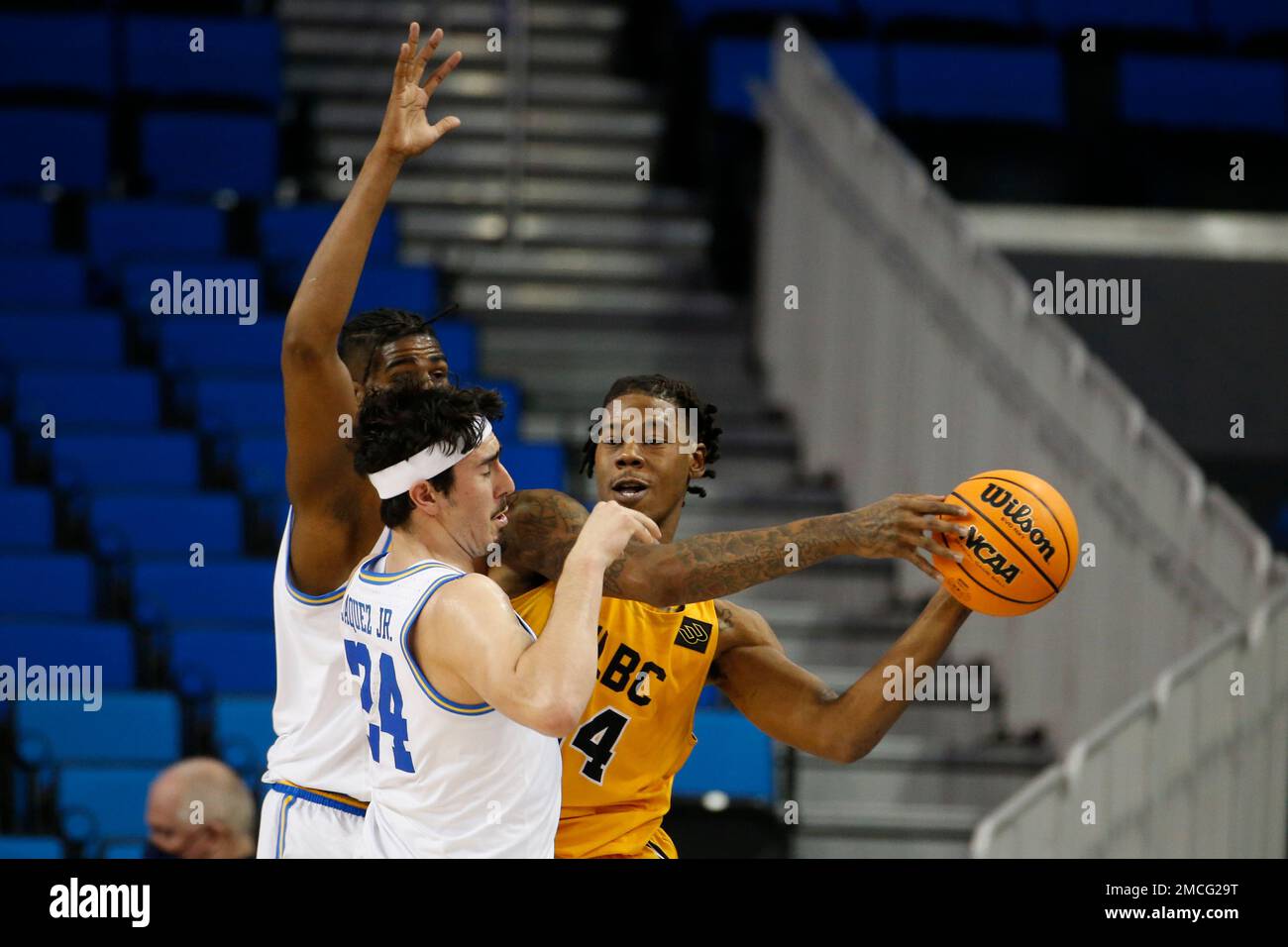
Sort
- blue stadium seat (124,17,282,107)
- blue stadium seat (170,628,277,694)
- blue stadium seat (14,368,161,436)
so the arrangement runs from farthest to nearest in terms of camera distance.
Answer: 1. blue stadium seat (124,17,282,107)
2. blue stadium seat (14,368,161,436)
3. blue stadium seat (170,628,277,694)

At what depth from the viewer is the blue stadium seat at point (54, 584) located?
24.4ft

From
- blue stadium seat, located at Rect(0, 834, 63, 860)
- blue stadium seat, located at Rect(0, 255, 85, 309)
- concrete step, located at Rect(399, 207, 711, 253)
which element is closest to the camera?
blue stadium seat, located at Rect(0, 834, 63, 860)

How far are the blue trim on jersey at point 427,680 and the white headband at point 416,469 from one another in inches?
7.8

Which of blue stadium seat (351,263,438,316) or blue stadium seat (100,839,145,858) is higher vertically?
blue stadium seat (351,263,438,316)

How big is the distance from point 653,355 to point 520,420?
0.92 metres

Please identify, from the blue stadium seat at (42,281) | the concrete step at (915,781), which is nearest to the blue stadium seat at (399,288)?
the blue stadium seat at (42,281)

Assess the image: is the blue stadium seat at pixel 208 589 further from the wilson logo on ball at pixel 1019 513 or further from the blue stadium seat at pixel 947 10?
the blue stadium seat at pixel 947 10

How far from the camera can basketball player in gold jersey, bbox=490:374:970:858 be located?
13.0ft

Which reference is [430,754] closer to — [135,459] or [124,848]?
[124,848]

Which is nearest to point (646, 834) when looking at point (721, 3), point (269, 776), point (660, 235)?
point (269, 776)

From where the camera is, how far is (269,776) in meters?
4.01

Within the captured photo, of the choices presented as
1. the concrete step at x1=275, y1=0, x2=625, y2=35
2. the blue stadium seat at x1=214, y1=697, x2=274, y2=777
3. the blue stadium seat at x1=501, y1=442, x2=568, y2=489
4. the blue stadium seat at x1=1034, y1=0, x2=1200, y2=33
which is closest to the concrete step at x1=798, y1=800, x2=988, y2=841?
the blue stadium seat at x1=501, y1=442, x2=568, y2=489

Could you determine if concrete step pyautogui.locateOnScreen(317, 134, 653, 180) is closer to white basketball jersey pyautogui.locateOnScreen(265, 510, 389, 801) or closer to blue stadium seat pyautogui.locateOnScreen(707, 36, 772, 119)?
blue stadium seat pyautogui.locateOnScreen(707, 36, 772, 119)
